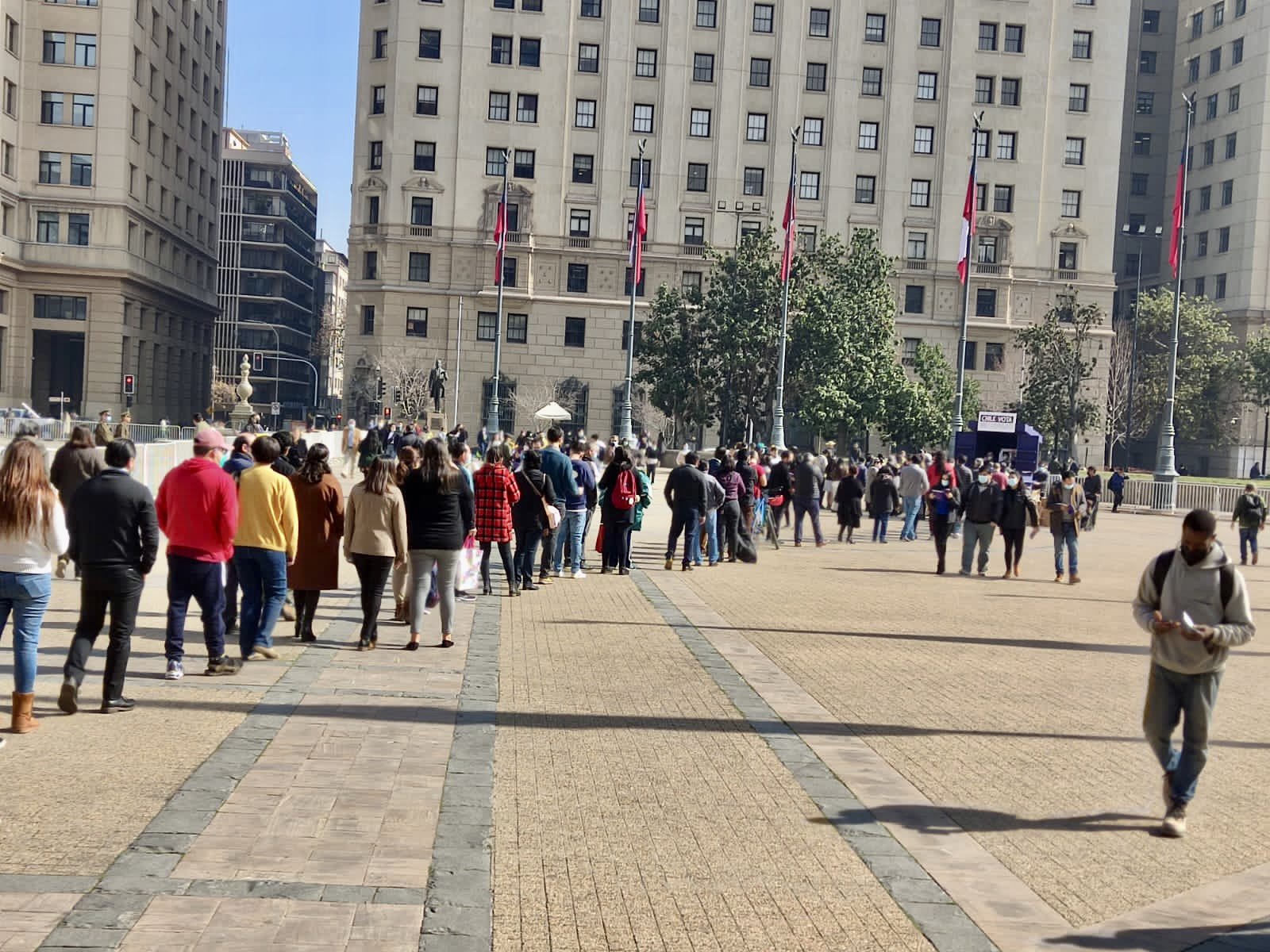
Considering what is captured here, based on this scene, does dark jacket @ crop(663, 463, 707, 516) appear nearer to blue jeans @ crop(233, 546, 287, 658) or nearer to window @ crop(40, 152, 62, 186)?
blue jeans @ crop(233, 546, 287, 658)

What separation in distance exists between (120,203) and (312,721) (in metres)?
65.8

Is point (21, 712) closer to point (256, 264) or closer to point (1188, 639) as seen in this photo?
point (1188, 639)

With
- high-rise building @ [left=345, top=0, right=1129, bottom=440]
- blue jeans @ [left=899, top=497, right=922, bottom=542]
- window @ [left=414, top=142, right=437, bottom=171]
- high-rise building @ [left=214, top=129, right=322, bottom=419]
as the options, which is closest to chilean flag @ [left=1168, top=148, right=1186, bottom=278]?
blue jeans @ [left=899, top=497, right=922, bottom=542]

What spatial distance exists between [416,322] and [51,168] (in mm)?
18592

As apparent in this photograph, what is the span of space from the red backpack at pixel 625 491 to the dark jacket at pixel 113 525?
1123 centimetres

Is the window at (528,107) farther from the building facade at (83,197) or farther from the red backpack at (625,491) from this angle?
the red backpack at (625,491)

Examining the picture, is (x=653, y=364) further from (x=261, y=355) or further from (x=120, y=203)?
(x=261, y=355)

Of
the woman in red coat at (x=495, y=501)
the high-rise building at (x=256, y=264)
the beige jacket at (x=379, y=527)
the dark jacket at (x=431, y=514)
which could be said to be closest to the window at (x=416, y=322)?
the high-rise building at (x=256, y=264)

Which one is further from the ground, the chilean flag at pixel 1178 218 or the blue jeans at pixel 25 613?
the chilean flag at pixel 1178 218

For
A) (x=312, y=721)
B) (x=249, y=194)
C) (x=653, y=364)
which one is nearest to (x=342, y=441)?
(x=653, y=364)

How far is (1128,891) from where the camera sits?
20.2 feet

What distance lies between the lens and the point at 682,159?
73562mm

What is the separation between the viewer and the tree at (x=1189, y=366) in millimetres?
80938

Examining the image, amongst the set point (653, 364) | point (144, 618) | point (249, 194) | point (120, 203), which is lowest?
point (144, 618)
